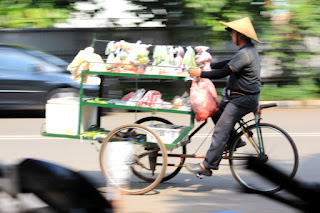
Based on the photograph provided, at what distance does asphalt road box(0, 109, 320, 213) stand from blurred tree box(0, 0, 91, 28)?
3481 millimetres

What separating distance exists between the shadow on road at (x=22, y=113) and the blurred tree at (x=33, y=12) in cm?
343

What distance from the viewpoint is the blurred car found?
11.0 meters

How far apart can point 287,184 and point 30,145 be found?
6514mm

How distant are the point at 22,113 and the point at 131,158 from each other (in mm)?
6356

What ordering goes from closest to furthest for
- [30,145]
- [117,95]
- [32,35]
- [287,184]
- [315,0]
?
1. [287,184]
2. [117,95]
3. [30,145]
4. [315,0]
5. [32,35]

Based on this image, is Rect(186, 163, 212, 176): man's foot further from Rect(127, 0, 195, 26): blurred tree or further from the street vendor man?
Rect(127, 0, 195, 26): blurred tree

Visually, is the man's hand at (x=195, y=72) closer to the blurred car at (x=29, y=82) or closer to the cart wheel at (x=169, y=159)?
the cart wheel at (x=169, y=159)

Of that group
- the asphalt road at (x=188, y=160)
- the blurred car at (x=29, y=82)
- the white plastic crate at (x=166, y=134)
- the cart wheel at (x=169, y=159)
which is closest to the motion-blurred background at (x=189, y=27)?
the asphalt road at (x=188, y=160)

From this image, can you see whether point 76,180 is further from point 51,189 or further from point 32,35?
point 32,35

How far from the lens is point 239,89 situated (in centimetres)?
555

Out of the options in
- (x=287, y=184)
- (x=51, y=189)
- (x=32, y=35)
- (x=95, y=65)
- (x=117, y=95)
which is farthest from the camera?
(x=32, y=35)

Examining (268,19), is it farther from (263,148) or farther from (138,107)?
(138,107)

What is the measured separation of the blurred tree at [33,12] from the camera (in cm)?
1386

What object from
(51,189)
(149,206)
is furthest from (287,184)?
(149,206)
